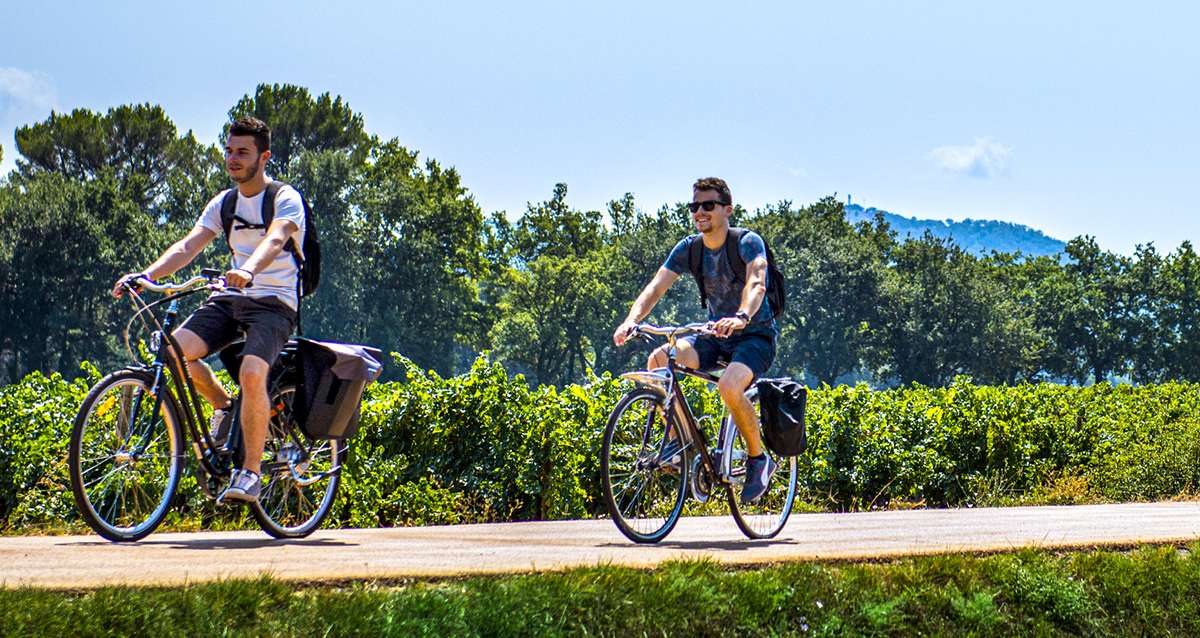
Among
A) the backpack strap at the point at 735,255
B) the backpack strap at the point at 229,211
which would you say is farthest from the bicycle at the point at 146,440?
the backpack strap at the point at 735,255

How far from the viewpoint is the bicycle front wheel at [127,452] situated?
6203 millimetres

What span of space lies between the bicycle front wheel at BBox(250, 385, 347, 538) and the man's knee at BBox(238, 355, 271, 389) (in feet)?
1.36

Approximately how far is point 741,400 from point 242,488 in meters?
2.56

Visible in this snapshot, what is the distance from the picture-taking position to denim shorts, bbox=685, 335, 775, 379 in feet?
24.1

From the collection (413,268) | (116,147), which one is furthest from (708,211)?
(116,147)

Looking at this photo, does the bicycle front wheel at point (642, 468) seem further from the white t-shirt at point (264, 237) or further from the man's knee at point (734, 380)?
the white t-shirt at point (264, 237)

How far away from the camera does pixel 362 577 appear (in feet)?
16.1

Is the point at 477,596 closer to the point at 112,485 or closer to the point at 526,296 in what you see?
the point at 112,485

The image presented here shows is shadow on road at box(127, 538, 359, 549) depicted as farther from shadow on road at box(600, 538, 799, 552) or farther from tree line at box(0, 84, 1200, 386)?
tree line at box(0, 84, 1200, 386)

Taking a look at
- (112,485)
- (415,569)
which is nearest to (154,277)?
(112,485)

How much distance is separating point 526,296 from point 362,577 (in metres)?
82.6

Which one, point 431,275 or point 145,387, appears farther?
point 431,275

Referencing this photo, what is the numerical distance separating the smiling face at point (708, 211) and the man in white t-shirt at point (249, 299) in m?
2.03

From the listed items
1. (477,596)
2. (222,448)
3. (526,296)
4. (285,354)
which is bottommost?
(477,596)
